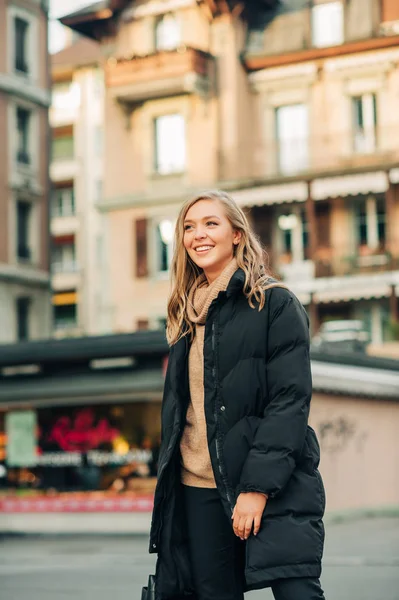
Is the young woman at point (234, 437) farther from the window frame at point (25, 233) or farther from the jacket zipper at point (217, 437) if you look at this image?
the window frame at point (25, 233)

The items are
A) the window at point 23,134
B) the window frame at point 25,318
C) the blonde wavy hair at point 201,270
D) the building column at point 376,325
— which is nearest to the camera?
the blonde wavy hair at point 201,270

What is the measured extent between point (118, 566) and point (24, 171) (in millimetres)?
27538

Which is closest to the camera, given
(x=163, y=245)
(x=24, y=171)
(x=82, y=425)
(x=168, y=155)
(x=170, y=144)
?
(x=82, y=425)

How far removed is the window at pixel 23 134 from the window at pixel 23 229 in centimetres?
136

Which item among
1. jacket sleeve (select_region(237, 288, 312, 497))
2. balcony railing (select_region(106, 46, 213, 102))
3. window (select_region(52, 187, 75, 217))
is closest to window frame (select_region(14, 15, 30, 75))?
balcony railing (select_region(106, 46, 213, 102))

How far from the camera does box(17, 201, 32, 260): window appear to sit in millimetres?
40750

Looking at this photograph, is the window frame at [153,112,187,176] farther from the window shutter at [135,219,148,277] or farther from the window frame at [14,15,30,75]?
the window frame at [14,15,30,75]

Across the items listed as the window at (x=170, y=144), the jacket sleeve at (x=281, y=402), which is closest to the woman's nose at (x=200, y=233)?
the jacket sleeve at (x=281, y=402)

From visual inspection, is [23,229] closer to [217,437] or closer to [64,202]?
[64,202]

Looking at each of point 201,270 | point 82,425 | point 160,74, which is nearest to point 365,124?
point 160,74

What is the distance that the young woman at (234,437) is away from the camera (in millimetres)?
4090

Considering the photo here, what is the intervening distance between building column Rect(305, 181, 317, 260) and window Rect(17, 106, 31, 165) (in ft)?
29.3

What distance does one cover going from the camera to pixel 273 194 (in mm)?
38375

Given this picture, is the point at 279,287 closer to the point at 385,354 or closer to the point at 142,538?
the point at 142,538
